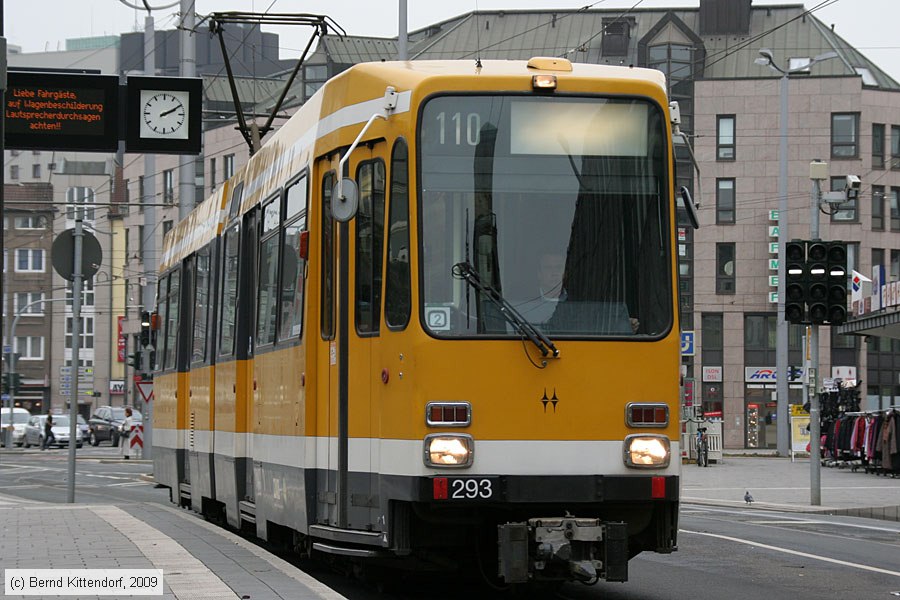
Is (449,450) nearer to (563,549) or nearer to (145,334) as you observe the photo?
(563,549)

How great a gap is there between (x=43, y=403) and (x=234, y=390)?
96.3 meters

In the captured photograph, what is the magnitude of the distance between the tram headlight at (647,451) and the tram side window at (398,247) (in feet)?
5.20

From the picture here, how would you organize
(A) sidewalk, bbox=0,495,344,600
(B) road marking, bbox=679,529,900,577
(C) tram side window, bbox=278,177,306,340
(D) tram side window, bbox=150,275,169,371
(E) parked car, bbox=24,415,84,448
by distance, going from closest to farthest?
1. (A) sidewalk, bbox=0,495,344,600
2. (C) tram side window, bbox=278,177,306,340
3. (B) road marking, bbox=679,529,900,577
4. (D) tram side window, bbox=150,275,169,371
5. (E) parked car, bbox=24,415,84,448

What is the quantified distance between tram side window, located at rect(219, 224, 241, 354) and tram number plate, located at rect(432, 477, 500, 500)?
5.19m

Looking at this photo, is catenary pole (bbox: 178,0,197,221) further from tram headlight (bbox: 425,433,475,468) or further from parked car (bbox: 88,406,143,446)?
parked car (bbox: 88,406,143,446)

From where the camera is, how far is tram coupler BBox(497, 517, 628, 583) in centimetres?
970

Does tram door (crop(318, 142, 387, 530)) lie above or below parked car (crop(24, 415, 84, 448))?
above

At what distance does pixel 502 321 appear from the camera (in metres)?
10.1

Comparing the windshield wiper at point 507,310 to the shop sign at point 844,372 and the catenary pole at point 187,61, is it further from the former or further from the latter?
the shop sign at point 844,372

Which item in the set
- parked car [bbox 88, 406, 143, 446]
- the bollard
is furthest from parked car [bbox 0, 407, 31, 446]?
the bollard

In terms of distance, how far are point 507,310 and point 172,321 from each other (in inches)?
442

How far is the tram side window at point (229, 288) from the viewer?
14812 mm

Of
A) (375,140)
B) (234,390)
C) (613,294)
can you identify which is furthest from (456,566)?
(234,390)

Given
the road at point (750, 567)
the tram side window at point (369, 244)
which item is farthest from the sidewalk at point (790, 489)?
the tram side window at point (369, 244)
